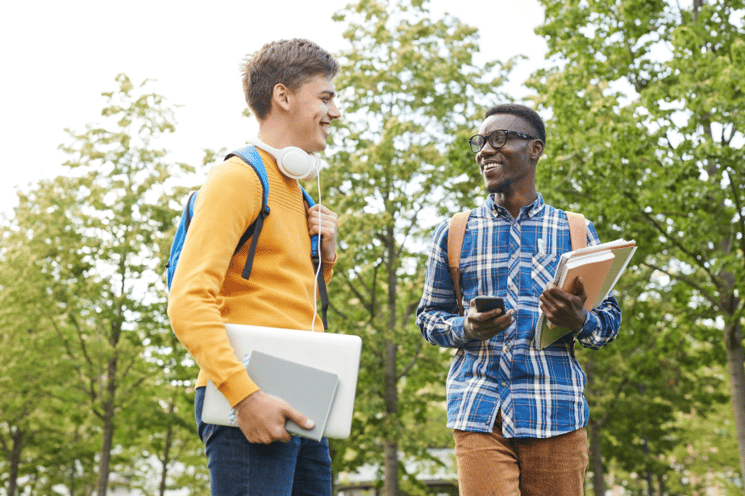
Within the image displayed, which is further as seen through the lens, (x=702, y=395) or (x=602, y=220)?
(x=702, y=395)

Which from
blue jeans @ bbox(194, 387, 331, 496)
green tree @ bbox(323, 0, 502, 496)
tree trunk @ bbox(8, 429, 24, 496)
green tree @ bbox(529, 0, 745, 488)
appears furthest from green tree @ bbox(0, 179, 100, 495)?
blue jeans @ bbox(194, 387, 331, 496)

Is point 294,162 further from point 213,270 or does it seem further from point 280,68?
point 213,270

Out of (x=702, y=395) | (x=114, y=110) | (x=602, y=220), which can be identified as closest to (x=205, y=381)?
(x=602, y=220)

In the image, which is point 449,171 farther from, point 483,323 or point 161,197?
point 483,323

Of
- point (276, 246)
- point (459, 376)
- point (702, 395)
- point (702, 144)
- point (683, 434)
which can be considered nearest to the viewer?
point (276, 246)

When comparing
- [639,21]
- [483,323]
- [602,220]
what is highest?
[639,21]

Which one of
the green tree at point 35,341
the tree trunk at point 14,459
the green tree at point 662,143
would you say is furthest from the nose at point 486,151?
the tree trunk at point 14,459

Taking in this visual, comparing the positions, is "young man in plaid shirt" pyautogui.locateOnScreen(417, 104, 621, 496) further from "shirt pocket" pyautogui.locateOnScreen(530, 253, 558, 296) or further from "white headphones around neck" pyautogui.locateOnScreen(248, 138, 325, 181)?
"white headphones around neck" pyautogui.locateOnScreen(248, 138, 325, 181)

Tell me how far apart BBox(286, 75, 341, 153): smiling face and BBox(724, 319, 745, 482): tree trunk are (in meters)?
10.7

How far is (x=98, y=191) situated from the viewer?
667 inches

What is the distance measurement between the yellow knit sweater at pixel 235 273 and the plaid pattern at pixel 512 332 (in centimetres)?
93

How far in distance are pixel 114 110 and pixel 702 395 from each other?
676 inches

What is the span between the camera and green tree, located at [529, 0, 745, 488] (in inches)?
414

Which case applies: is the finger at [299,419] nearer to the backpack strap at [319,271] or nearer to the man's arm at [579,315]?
the backpack strap at [319,271]
